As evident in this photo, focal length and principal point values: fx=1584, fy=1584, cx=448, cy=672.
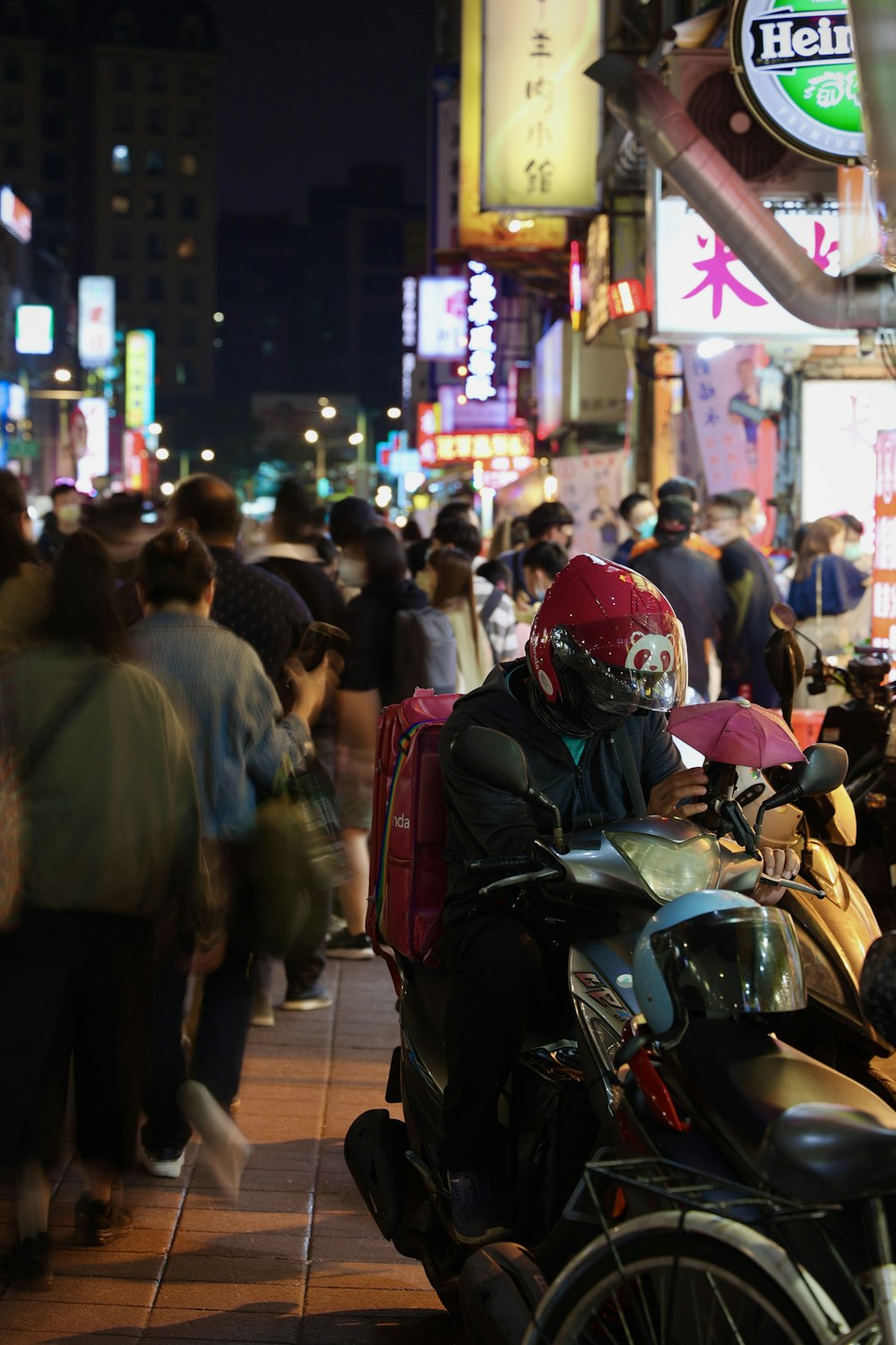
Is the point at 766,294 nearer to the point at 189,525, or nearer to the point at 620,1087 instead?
the point at 189,525

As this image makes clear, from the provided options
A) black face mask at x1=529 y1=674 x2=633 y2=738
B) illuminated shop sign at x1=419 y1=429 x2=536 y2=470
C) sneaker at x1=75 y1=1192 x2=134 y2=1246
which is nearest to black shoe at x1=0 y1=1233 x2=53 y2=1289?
sneaker at x1=75 y1=1192 x2=134 y2=1246

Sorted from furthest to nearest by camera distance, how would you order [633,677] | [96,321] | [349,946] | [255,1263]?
[96,321] → [349,946] → [255,1263] → [633,677]

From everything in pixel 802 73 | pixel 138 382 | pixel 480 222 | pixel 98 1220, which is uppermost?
pixel 138 382

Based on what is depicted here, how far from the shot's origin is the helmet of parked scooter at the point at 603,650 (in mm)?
3627

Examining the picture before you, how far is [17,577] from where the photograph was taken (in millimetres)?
5402

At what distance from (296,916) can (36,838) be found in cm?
104

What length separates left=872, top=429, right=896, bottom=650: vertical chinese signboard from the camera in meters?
8.61

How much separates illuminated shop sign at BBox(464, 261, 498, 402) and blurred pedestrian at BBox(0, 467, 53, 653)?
25.5 metres

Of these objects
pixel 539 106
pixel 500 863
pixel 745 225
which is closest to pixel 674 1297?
pixel 500 863

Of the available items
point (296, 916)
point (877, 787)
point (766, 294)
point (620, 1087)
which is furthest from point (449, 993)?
point (766, 294)

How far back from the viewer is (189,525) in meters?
6.65

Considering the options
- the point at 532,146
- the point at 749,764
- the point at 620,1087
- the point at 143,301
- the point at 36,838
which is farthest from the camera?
the point at 143,301

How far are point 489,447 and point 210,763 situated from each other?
116 feet

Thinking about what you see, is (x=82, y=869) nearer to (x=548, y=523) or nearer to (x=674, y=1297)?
(x=674, y=1297)
